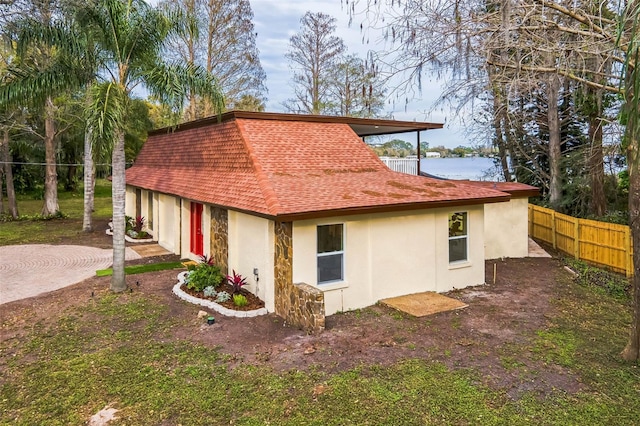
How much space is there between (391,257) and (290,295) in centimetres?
288

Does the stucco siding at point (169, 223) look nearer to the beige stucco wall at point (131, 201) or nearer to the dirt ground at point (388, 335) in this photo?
the dirt ground at point (388, 335)

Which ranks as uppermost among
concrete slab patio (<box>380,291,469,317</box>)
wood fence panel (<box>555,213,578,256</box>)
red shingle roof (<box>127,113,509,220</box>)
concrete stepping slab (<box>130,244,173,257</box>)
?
red shingle roof (<box>127,113,509,220</box>)

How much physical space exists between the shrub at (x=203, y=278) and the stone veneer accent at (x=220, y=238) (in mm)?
573

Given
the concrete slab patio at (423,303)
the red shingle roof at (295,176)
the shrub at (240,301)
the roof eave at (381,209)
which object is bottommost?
the concrete slab patio at (423,303)

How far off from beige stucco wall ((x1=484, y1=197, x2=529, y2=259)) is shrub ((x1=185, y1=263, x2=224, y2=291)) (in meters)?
9.75

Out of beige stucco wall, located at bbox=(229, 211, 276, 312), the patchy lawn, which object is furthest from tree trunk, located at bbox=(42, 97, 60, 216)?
beige stucco wall, located at bbox=(229, 211, 276, 312)

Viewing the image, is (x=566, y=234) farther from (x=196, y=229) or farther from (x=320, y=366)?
(x=196, y=229)

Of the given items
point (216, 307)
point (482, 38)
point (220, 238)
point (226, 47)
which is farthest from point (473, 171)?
point (216, 307)

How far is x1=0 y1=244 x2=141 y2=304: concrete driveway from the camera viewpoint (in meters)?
11.6

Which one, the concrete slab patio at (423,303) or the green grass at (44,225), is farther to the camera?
the green grass at (44,225)

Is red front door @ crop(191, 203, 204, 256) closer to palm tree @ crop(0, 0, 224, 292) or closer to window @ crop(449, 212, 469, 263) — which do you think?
palm tree @ crop(0, 0, 224, 292)

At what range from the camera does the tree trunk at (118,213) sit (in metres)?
10.8

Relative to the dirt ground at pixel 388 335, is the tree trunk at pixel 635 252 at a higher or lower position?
higher

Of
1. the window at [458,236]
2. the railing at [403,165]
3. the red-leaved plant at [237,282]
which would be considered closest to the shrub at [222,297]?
the red-leaved plant at [237,282]
